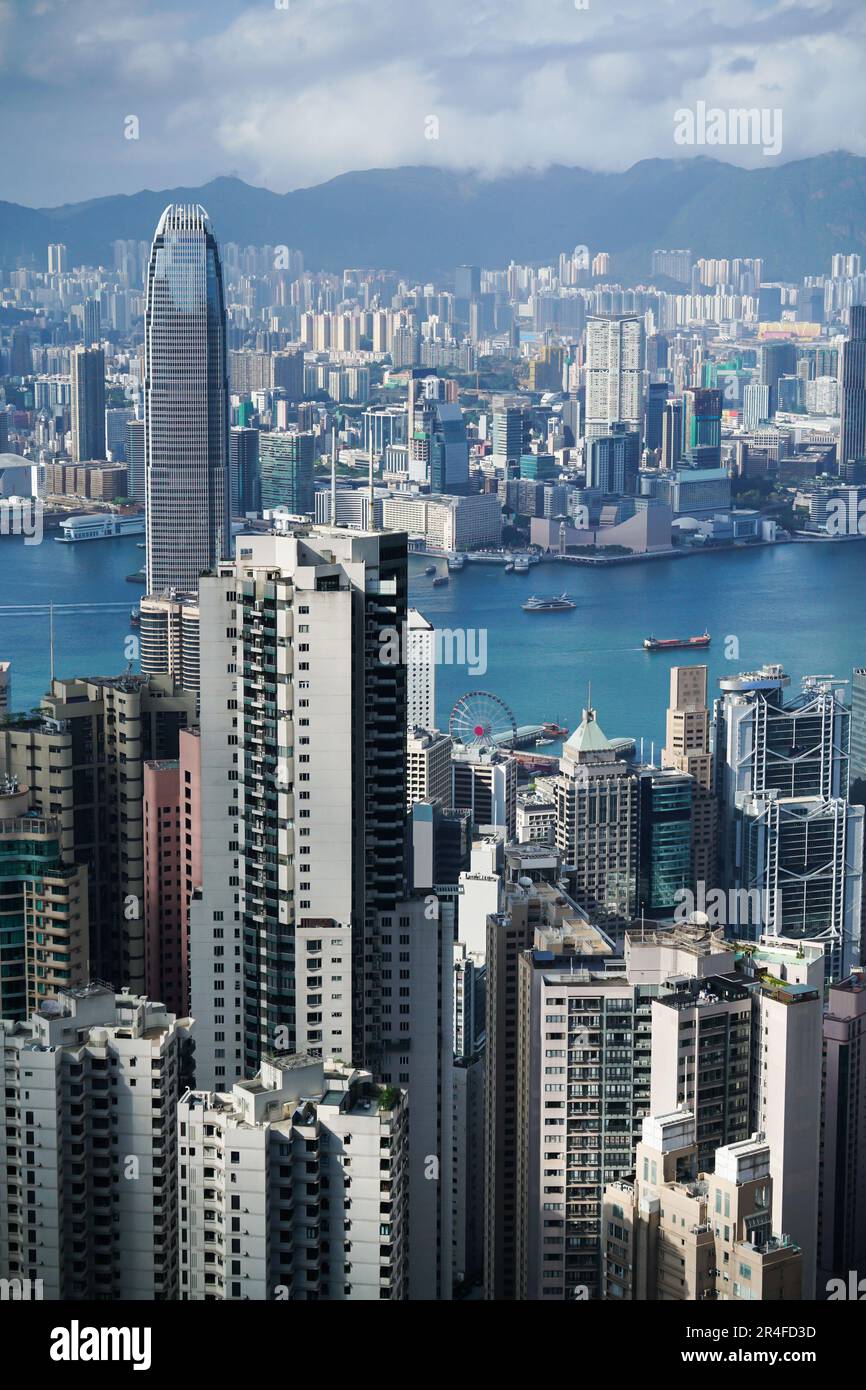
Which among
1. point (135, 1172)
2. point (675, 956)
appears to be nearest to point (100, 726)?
point (675, 956)

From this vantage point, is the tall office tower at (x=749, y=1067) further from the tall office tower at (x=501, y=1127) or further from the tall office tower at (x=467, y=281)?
the tall office tower at (x=467, y=281)

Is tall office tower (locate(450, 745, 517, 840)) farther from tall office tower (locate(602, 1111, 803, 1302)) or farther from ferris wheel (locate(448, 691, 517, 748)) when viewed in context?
tall office tower (locate(602, 1111, 803, 1302))

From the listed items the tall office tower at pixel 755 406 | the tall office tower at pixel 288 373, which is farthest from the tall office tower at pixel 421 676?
the tall office tower at pixel 755 406

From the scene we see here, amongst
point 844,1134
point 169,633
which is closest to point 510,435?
point 169,633

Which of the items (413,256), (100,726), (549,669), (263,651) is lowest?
(549,669)

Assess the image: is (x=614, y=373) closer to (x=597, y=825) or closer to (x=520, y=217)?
(x=520, y=217)

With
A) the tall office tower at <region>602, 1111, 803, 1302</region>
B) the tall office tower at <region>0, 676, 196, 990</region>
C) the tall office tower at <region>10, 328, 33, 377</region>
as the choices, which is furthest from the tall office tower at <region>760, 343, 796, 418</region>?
the tall office tower at <region>602, 1111, 803, 1302</region>
